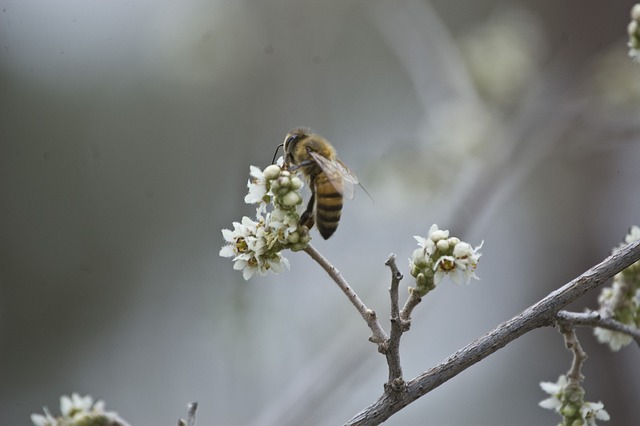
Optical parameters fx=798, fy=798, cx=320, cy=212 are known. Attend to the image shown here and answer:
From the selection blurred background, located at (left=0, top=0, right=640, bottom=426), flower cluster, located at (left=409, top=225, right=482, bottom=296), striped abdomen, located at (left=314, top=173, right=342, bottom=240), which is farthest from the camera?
blurred background, located at (left=0, top=0, right=640, bottom=426)

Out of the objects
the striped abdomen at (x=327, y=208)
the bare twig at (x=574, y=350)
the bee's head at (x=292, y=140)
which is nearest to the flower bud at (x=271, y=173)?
the striped abdomen at (x=327, y=208)

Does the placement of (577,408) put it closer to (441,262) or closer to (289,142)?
(441,262)

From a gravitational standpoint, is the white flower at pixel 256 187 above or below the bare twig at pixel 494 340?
above

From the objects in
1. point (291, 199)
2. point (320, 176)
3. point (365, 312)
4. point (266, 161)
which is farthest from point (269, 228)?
point (266, 161)

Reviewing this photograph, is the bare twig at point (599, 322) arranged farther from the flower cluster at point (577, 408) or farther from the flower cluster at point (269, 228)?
the flower cluster at point (269, 228)

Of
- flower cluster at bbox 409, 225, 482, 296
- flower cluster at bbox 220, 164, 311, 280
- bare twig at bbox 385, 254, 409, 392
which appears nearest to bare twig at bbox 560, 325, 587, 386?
flower cluster at bbox 409, 225, 482, 296

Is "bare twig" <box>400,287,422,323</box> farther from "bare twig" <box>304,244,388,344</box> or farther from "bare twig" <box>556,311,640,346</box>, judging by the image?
"bare twig" <box>556,311,640,346</box>
